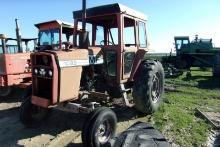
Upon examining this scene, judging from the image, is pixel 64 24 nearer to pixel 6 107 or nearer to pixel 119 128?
pixel 6 107

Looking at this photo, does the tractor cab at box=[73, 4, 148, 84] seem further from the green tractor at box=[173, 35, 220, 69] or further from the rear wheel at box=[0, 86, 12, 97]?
the green tractor at box=[173, 35, 220, 69]

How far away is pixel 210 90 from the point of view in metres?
11.0

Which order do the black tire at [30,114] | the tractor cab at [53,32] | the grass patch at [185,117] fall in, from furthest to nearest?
the tractor cab at [53,32] < the black tire at [30,114] < the grass patch at [185,117]

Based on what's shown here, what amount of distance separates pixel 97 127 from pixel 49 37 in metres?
6.30

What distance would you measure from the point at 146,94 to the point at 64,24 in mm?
4973

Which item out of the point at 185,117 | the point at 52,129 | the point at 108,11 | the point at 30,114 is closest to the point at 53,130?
the point at 52,129

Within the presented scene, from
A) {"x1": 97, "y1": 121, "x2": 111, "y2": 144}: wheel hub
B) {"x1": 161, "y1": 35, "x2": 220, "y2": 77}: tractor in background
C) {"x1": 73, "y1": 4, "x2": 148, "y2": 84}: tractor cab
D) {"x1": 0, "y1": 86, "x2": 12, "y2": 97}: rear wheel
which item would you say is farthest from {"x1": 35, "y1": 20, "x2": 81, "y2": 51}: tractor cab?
{"x1": 161, "y1": 35, "x2": 220, "y2": 77}: tractor in background

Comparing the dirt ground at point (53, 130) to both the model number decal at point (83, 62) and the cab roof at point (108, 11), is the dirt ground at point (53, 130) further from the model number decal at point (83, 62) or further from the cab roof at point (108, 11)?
the cab roof at point (108, 11)

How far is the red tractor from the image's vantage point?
5.08 metres

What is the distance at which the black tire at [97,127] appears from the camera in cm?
471

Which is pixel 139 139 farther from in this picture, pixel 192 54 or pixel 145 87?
pixel 192 54

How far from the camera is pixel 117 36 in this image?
21.0 ft

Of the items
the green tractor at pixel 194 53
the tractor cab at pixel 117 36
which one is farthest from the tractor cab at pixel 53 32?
the green tractor at pixel 194 53

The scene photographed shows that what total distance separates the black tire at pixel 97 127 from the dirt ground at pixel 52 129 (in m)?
0.48
